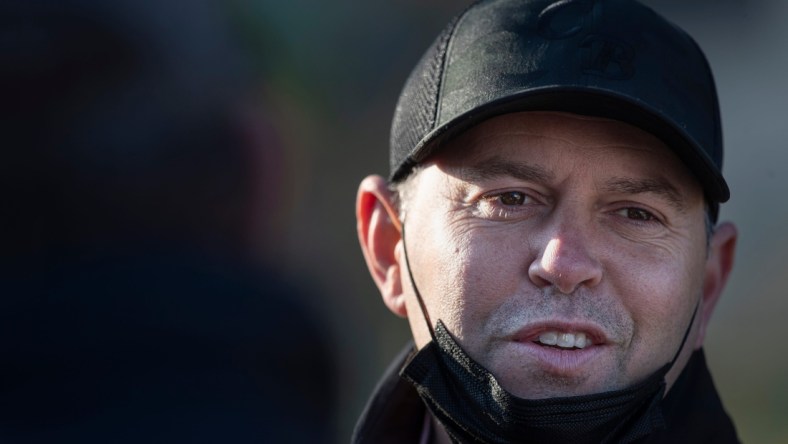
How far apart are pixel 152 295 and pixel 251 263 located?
55 cm

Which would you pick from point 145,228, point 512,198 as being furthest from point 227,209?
point 512,198

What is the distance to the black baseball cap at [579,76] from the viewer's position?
2250mm

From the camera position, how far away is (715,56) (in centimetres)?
428

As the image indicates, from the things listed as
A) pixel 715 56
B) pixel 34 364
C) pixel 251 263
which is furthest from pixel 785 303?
pixel 34 364

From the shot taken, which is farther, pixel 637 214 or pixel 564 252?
pixel 637 214

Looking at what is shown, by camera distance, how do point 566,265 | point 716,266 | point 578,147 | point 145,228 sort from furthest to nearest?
point 145,228 < point 716,266 < point 578,147 < point 566,265

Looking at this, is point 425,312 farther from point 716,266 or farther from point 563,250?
point 716,266

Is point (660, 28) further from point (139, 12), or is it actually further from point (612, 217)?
point (139, 12)

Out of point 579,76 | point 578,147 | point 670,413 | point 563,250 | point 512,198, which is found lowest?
point 670,413

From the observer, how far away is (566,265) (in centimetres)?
218

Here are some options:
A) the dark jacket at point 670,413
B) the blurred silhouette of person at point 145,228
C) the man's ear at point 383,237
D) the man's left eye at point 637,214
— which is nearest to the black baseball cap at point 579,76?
the man's left eye at point 637,214

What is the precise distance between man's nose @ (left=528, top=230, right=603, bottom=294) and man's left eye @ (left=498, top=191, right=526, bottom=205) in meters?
0.14

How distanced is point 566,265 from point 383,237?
672 millimetres

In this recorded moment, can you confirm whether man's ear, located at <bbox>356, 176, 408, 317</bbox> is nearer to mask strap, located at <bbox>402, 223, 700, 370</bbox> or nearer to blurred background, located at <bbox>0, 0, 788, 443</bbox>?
mask strap, located at <bbox>402, 223, 700, 370</bbox>
